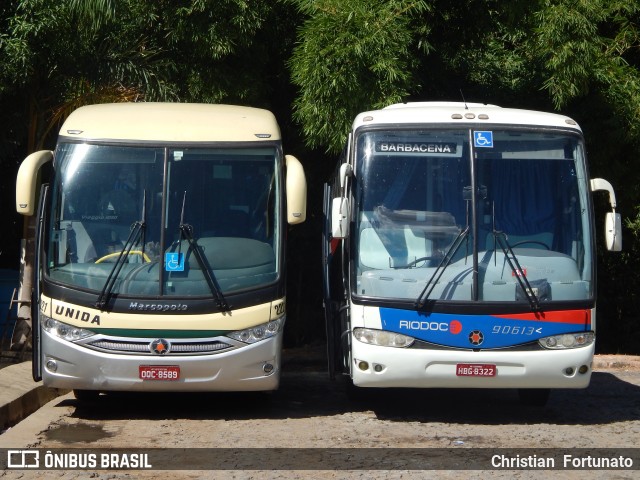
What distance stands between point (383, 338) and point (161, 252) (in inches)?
81.7

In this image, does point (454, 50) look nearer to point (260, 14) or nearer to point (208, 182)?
point (260, 14)

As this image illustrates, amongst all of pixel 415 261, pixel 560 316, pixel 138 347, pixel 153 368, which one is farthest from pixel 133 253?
A: pixel 560 316

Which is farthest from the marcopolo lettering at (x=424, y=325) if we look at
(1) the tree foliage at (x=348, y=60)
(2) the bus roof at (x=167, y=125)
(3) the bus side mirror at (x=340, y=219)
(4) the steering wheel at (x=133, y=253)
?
(1) the tree foliage at (x=348, y=60)

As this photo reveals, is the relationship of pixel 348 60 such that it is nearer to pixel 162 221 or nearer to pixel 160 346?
→ pixel 162 221

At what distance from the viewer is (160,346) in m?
8.83

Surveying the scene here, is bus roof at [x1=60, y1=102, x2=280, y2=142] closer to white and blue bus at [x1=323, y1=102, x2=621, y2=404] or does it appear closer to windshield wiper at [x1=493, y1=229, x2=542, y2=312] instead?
white and blue bus at [x1=323, y1=102, x2=621, y2=404]

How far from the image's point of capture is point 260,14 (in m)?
12.8

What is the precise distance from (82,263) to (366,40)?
169 inches

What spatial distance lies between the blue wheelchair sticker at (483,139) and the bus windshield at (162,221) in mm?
1878

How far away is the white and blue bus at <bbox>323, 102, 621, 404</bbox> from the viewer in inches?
345

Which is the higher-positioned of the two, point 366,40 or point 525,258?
point 366,40

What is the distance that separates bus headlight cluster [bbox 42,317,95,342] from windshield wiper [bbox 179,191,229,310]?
3.59 feet

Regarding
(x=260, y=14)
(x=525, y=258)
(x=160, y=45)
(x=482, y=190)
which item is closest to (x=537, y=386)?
(x=525, y=258)

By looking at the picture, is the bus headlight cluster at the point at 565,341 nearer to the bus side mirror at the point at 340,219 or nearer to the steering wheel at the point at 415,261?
the steering wheel at the point at 415,261
